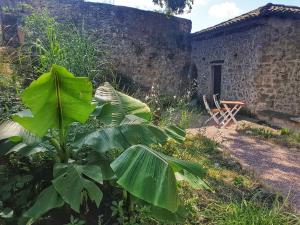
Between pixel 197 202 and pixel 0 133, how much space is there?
211cm

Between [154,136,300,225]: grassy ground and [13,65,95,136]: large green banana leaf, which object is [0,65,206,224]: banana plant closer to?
[13,65,95,136]: large green banana leaf

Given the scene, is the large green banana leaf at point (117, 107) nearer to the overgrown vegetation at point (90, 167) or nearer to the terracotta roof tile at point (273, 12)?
the overgrown vegetation at point (90, 167)

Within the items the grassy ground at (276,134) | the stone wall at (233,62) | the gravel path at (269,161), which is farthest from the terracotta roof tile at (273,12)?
the gravel path at (269,161)

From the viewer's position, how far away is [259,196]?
12.0 feet

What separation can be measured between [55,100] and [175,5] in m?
13.4

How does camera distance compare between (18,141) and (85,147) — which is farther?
(85,147)

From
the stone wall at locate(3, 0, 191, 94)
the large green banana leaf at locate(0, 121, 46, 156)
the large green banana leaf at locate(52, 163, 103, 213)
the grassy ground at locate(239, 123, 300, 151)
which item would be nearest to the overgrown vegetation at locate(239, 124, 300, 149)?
the grassy ground at locate(239, 123, 300, 151)

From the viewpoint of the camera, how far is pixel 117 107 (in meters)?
2.93

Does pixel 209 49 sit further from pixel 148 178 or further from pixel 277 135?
pixel 148 178

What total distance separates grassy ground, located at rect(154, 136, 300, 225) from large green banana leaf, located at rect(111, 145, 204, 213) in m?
0.93

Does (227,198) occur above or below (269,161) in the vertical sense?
above

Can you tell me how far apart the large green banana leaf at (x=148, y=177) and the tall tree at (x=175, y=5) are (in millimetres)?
13416

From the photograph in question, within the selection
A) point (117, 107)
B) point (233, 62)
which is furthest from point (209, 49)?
point (117, 107)

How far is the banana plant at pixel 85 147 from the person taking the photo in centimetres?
193
